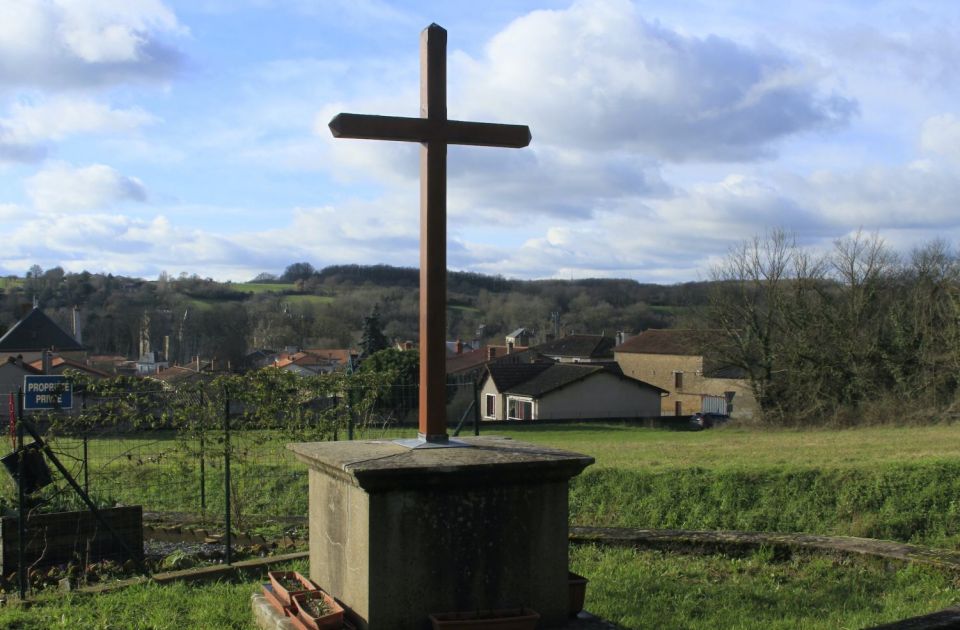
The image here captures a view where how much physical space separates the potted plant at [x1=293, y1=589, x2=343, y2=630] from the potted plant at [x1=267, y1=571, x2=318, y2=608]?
0.20 ft

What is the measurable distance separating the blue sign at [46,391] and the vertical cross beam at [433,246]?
19.4ft

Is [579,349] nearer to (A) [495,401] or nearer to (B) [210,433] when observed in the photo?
(A) [495,401]

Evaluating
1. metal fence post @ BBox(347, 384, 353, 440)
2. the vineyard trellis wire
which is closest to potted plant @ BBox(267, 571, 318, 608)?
the vineyard trellis wire

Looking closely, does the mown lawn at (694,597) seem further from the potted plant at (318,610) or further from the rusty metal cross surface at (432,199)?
the rusty metal cross surface at (432,199)

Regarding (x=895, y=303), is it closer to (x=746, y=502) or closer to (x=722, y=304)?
(x=722, y=304)

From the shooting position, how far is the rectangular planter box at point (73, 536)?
725 cm

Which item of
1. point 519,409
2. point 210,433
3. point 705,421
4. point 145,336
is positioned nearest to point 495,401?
point 519,409

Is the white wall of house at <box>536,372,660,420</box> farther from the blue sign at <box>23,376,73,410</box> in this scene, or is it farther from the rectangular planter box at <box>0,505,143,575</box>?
the rectangular planter box at <box>0,505,143,575</box>

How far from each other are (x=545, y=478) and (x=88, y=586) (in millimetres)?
4066

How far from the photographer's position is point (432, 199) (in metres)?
4.64

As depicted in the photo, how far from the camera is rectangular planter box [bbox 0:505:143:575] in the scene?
725 cm

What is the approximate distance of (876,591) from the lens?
577 centimetres

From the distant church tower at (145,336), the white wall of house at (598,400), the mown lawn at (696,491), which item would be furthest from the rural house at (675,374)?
the mown lawn at (696,491)

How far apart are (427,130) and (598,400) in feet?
141
